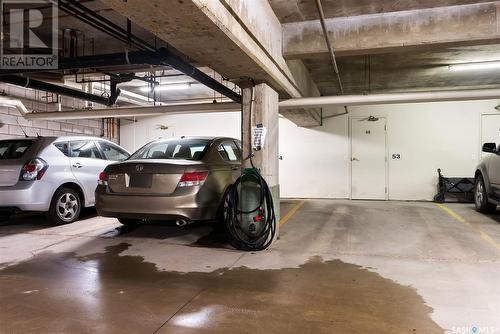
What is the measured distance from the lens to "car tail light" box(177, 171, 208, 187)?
4.12 m

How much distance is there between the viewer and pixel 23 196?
16.2ft

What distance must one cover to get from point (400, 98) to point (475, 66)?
9.84 ft

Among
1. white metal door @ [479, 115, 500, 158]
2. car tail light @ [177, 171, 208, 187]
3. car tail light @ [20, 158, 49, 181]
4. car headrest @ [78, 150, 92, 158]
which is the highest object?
white metal door @ [479, 115, 500, 158]

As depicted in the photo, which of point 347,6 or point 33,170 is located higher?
point 347,6

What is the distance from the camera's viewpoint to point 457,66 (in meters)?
7.00

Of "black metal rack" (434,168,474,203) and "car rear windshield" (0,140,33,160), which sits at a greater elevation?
"car rear windshield" (0,140,33,160)

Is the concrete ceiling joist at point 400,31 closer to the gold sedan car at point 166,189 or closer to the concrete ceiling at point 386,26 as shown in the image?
the concrete ceiling at point 386,26

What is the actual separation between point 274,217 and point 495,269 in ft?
7.49

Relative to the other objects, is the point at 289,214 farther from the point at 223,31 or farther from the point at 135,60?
the point at 223,31

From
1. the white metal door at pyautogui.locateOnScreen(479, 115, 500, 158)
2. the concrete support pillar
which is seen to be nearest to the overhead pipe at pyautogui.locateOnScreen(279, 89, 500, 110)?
the concrete support pillar

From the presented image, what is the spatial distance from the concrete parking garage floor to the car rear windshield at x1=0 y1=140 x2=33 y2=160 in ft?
3.59

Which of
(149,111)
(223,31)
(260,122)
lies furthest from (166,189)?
(149,111)

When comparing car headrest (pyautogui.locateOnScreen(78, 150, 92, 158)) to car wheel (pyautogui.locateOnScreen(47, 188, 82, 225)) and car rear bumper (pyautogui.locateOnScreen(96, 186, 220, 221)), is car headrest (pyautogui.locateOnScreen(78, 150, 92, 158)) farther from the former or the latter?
car rear bumper (pyautogui.locateOnScreen(96, 186, 220, 221))

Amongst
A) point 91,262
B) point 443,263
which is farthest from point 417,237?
point 91,262
